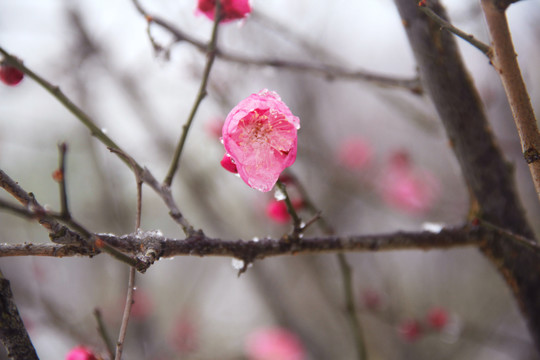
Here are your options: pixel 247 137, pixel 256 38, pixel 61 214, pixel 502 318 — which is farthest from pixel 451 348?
pixel 61 214

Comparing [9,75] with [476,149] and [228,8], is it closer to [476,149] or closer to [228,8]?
[228,8]

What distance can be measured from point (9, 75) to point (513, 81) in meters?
1.09

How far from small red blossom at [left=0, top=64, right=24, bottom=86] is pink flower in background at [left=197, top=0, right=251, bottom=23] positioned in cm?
50

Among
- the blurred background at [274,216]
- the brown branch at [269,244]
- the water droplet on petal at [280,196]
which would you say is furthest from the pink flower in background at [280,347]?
the water droplet on petal at [280,196]

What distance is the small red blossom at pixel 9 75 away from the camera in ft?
3.15

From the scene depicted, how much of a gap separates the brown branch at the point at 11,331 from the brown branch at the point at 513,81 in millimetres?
915

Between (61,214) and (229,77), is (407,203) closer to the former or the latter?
(229,77)

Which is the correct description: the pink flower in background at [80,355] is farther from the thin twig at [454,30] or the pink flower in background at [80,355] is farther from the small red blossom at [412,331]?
the small red blossom at [412,331]

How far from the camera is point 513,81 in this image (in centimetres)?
72

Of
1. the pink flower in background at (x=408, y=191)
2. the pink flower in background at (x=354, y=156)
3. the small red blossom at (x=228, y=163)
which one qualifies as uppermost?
the pink flower in background at (x=354, y=156)

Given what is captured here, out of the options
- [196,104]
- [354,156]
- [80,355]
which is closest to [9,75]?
[196,104]

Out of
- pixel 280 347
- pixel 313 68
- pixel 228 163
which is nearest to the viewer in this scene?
pixel 228 163

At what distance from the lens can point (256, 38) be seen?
2920 mm

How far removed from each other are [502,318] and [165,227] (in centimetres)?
345
